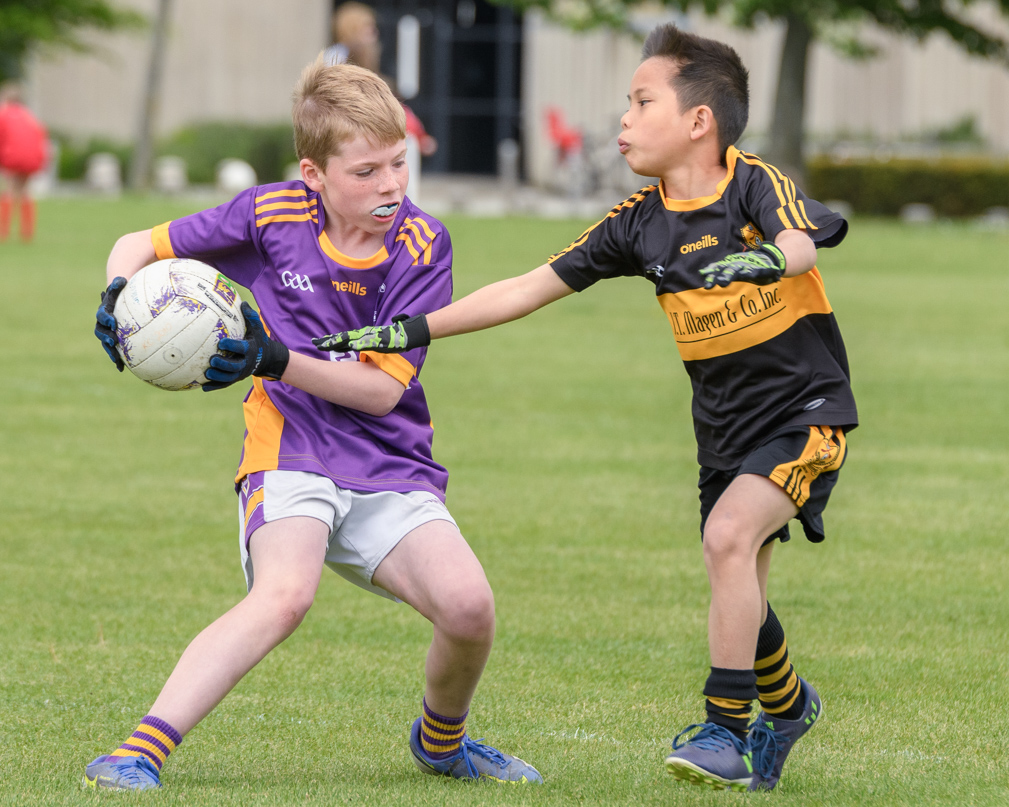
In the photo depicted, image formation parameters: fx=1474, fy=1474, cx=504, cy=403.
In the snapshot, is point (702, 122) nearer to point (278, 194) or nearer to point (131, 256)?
point (278, 194)

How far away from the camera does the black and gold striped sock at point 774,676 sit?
409cm

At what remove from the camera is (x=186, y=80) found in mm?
47219

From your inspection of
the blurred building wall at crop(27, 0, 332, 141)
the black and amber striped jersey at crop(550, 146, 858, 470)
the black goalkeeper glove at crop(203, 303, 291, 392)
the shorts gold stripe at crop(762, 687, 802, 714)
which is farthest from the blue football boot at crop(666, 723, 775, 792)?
the blurred building wall at crop(27, 0, 332, 141)

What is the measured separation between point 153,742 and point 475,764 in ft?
3.00

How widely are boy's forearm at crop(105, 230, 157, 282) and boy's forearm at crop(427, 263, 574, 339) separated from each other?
841 mm

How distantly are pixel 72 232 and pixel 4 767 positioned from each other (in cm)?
2080

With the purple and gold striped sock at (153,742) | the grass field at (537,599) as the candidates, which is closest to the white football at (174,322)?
the purple and gold striped sock at (153,742)

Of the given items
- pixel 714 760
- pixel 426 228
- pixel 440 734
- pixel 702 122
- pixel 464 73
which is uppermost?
pixel 702 122

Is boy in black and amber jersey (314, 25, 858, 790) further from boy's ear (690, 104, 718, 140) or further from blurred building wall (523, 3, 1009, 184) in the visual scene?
blurred building wall (523, 3, 1009, 184)

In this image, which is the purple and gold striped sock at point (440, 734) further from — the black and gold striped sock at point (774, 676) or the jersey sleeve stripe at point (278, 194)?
the jersey sleeve stripe at point (278, 194)

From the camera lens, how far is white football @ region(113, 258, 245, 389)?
3.74 meters

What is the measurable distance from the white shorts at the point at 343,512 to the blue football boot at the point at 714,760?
843 mm

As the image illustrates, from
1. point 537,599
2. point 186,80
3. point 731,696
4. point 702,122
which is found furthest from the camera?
point 186,80

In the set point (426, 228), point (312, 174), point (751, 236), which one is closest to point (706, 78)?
point (751, 236)
